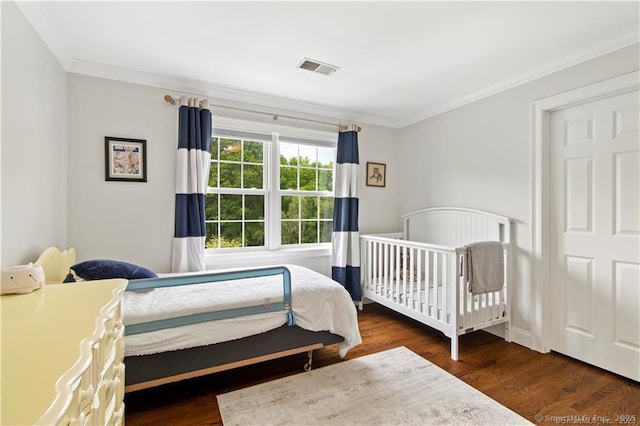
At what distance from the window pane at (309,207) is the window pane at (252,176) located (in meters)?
0.54

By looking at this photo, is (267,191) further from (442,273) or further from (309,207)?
(442,273)

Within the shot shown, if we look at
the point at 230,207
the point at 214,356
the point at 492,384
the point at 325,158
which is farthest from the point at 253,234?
the point at 492,384

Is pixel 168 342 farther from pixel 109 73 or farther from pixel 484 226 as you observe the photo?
pixel 484 226

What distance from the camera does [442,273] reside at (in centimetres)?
246

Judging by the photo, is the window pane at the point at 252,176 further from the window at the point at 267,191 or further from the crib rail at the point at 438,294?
the crib rail at the point at 438,294

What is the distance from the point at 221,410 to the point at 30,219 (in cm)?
158

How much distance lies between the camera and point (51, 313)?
2.87ft

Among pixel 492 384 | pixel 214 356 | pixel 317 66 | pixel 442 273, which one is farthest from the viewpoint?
pixel 442 273

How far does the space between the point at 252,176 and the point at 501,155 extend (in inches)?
96.2

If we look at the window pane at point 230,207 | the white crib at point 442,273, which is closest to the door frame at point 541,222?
the white crib at point 442,273

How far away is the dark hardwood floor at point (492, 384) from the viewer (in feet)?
5.42

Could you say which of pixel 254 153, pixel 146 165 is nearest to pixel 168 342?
pixel 146 165

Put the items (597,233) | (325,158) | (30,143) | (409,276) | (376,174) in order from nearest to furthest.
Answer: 1. (30,143)
2. (597,233)
3. (409,276)
4. (325,158)
5. (376,174)

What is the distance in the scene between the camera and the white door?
6.50ft
